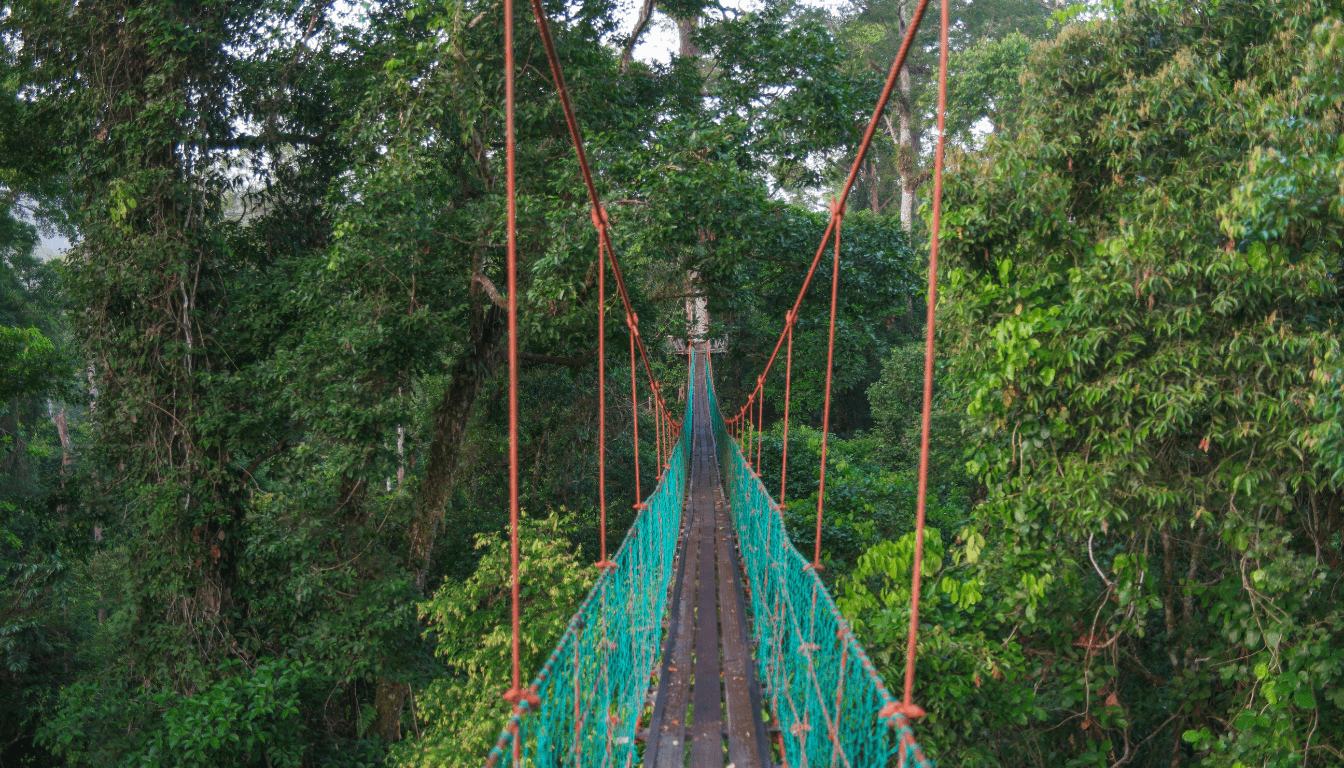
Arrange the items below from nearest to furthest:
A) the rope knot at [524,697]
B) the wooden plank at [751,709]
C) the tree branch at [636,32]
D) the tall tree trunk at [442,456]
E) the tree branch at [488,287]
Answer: the rope knot at [524,697] < the wooden plank at [751,709] < the tree branch at [488,287] < the tall tree trunk at [442,456] < the tree branch at [636,32]

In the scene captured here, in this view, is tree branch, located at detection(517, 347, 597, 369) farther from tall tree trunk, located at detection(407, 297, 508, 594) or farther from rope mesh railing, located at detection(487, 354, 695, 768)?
rope mesh railing, located at detection(487, 354, 695, 768)

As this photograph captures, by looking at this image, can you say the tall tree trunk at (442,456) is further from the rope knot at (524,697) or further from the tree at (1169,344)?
the rope knot at (524,697)

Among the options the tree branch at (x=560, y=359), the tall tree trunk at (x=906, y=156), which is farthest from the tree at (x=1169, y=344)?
the tall tree trunk at (x=906, y=156)

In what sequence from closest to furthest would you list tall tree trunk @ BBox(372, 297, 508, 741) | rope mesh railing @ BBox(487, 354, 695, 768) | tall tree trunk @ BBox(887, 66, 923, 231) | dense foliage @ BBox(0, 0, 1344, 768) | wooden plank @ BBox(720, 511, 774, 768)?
1. rope mesh railing @ BBox(487, 354, 695, 768)
2. wooden plank @ BBox(720, 511, 774, 768)
3. dense foliage @ BBox(0, 0, 1344, 768)
4. tall tree trunk @ BBox(372, 297, 508, 741)
5. tall tree trunk @ BBox(887, 66, 923, 231)

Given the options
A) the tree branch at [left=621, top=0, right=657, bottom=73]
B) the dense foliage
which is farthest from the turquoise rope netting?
the tree branch at [left=621, top=0, right=657, bottom=73]

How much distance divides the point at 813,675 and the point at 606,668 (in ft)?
2.06

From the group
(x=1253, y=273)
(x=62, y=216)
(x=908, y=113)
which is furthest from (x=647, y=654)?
(x=908, y=113)

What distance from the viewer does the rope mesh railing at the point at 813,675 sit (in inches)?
75.5

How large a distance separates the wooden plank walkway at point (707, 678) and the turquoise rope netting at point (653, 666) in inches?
2.9

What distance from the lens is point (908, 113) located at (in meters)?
13.3

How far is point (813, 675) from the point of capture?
7.14 feet

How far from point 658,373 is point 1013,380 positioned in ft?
27.7

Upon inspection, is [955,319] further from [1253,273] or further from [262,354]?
[262,354]

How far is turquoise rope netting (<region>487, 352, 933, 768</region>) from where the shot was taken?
1889 millimetres
